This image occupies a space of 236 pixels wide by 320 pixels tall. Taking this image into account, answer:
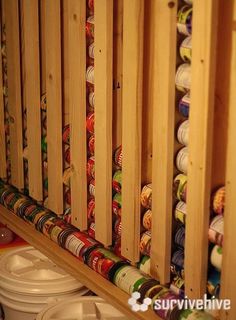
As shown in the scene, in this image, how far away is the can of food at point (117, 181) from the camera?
1.87 metres

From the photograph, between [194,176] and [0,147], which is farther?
[0,147]

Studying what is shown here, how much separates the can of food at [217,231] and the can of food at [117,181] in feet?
1.35

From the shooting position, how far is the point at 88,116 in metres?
1.97

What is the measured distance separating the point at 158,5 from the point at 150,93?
26 cm

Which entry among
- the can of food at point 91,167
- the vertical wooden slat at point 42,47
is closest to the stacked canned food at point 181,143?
the can of food at point 91,167

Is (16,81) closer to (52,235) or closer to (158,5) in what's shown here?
(52,235)

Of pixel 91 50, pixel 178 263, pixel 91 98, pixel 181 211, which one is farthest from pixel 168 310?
pixel 91 50

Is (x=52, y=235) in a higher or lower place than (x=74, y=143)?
lower

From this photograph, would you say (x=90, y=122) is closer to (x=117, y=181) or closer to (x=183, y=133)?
(x=117, y=181)

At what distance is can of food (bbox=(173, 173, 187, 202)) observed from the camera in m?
1.61

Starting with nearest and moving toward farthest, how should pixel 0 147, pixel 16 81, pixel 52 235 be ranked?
pixel 52 235 → pixel 16 81 → pixel 0 147

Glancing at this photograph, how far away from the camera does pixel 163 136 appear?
1604 millimetres

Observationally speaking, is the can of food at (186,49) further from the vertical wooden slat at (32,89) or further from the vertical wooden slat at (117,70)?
the vertical wooden slat at (32,89)

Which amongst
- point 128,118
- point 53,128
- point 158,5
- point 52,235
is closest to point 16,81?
point 53,128
